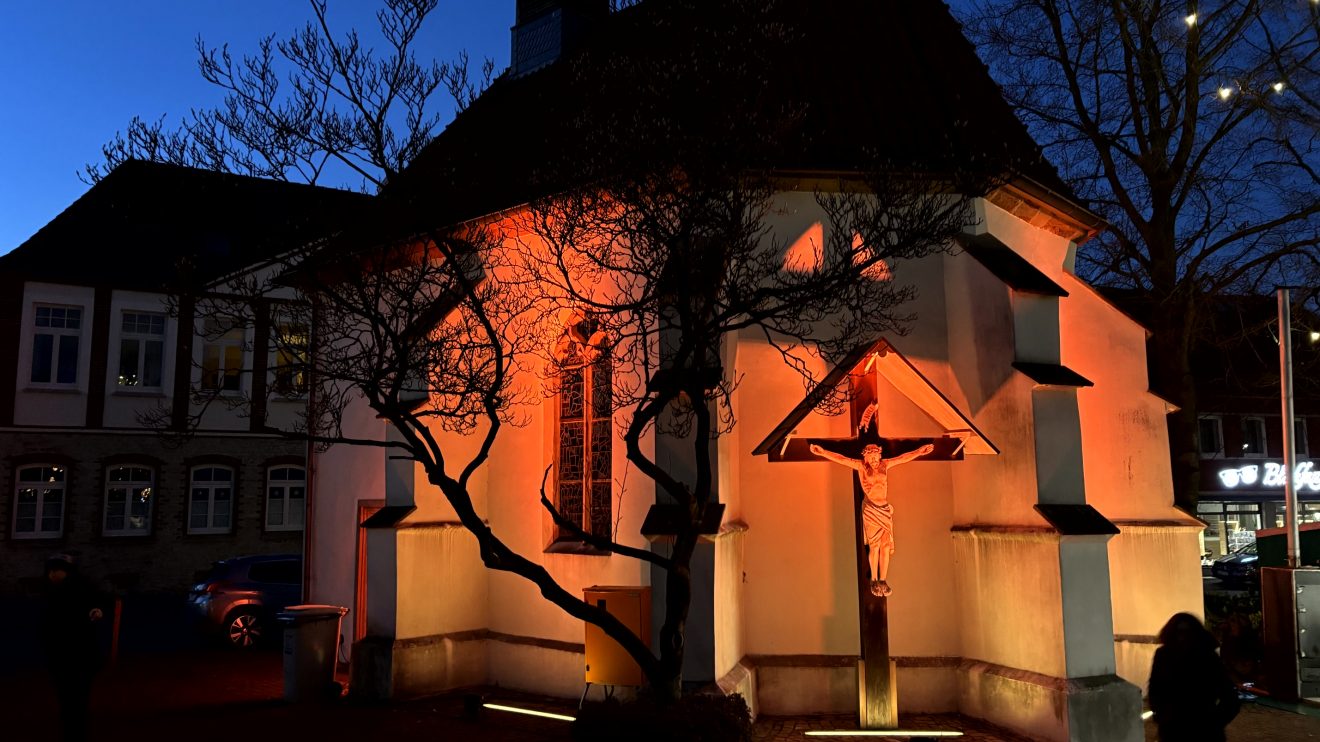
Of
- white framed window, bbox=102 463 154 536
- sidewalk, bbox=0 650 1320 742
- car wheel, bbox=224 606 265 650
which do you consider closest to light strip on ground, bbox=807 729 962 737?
sidewalk, bbox=0 650 1320 742

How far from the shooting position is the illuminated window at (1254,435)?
36125mm

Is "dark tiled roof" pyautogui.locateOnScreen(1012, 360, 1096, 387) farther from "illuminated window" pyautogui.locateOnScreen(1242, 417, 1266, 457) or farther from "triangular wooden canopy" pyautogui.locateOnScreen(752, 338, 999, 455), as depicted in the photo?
"illuminated window" pyautogui.locateOnScreen(1242, 417, 1266, 457)

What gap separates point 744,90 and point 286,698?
8.83m

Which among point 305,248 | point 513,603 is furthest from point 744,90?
point 513,603

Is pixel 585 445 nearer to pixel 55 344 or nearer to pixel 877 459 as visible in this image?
pixel 877 459

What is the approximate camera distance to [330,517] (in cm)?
1508

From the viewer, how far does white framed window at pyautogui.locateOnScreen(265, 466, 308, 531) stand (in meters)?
27.1

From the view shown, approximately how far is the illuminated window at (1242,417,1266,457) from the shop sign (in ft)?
7.96

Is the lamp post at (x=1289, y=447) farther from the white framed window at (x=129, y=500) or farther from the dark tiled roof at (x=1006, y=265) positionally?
the white framed window at (x=129, y=500)

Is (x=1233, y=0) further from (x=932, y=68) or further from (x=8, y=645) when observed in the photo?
(x=8, y=645)

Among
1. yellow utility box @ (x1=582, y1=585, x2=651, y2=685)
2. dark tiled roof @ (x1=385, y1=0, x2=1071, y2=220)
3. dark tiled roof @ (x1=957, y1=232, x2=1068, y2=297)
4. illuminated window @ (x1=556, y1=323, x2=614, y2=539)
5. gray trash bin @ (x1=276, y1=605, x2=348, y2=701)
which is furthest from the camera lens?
illuminated window @ (x1=556, y1=323, x2=614, y2=539)

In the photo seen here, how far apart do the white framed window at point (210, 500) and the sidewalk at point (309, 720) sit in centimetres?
1377

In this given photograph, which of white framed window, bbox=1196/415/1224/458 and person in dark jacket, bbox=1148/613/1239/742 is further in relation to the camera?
white framed window, bbox=1196/415/1224/458

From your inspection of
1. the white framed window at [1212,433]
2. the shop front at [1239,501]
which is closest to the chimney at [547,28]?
the shop front at [1239,501]
